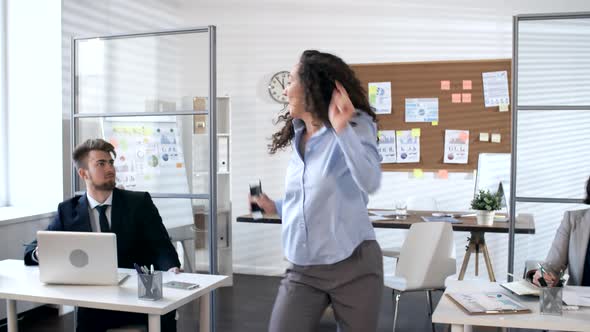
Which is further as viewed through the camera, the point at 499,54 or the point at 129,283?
the point at 499,54

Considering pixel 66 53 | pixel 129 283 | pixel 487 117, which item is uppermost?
pixel 66 53

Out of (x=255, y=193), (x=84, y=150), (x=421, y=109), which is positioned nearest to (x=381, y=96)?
(x=421, y=109)

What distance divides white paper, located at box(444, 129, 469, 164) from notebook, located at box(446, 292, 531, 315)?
3420mm

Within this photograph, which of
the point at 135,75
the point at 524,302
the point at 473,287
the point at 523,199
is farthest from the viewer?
the point at 135,75

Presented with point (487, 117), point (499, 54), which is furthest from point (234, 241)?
point (499, 54)

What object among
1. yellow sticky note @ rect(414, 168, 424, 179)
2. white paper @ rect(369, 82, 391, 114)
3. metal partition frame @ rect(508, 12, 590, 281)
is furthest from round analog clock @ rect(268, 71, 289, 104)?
metal partition frame @ rect(508, 12, 590, 281)

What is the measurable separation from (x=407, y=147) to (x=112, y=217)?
349cm

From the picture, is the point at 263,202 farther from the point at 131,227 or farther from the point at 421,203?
the point at 421,203

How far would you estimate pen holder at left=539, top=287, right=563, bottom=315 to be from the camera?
1906 millimetres

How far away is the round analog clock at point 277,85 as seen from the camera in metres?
5.87

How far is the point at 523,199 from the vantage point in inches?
125

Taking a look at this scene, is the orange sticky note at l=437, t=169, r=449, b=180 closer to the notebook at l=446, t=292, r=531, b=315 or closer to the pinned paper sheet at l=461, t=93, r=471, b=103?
the pinned paper sheet at l=461, t=93, r=471, b=103

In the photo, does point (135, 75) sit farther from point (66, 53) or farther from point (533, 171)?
point (533, 171)

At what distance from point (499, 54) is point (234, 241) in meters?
3.22
